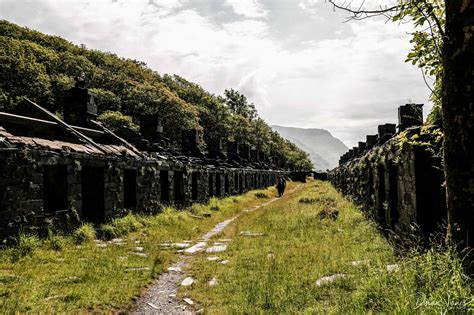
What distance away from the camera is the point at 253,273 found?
7.22 meters

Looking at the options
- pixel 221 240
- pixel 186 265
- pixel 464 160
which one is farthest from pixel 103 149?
pixel 464 160

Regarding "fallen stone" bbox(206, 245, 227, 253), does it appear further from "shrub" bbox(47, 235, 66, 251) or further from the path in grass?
"shrub" bbox(47, 235, 66, 251)

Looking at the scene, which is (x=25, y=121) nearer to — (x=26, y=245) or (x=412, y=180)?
(x=26, y=245)

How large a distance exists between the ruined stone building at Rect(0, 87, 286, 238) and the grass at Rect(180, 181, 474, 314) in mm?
4478

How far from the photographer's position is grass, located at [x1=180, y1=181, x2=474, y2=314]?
12.9 ft

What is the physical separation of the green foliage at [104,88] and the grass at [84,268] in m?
15.8


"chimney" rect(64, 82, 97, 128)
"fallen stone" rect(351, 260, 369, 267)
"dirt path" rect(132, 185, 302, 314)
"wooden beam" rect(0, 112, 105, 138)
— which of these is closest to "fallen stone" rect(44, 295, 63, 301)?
"dirt path" rect(132, 185, 302, 314)

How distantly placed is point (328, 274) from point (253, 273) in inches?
58.1

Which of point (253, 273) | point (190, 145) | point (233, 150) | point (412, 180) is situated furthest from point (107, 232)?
point (233, 150)

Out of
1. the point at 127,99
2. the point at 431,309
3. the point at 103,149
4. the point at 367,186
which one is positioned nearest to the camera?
the point at 431,309

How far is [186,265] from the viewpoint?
8523 millimetres

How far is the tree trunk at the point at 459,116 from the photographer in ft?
12.6

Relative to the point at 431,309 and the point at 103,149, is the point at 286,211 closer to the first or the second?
the point at 103,149

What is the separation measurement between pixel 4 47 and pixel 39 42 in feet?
50.3
